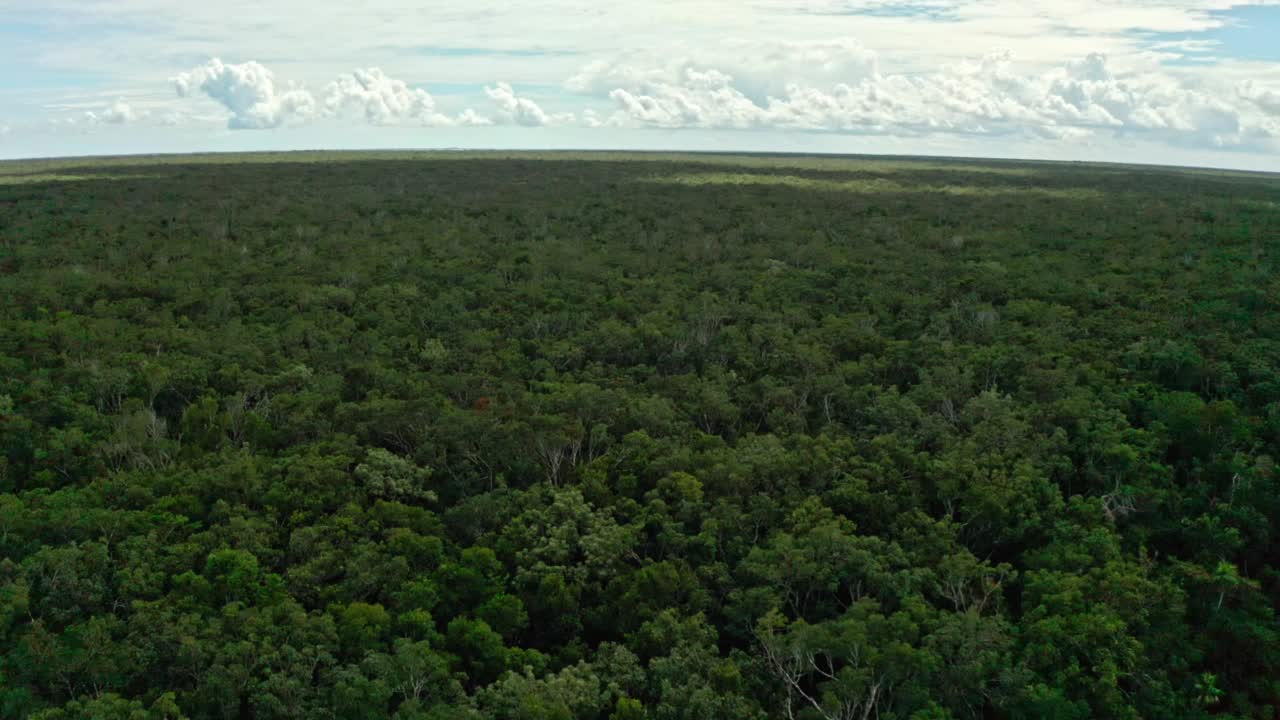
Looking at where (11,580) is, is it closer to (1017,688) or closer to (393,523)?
(393,523)

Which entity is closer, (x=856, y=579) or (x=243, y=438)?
(x=856, y=579)

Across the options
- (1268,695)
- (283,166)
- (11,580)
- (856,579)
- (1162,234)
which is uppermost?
(283,166)

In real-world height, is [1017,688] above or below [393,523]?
below

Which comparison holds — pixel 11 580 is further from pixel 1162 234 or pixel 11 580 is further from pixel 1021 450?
pixel 1162 234

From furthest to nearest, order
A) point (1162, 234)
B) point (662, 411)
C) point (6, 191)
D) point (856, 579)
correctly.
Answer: point (6, 191), point (1162, 234), point (662, 411), point (856, 579)

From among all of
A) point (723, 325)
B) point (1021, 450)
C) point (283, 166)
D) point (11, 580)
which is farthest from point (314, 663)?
point (283, 166)

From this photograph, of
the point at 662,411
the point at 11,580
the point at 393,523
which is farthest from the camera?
the point at 662,411
